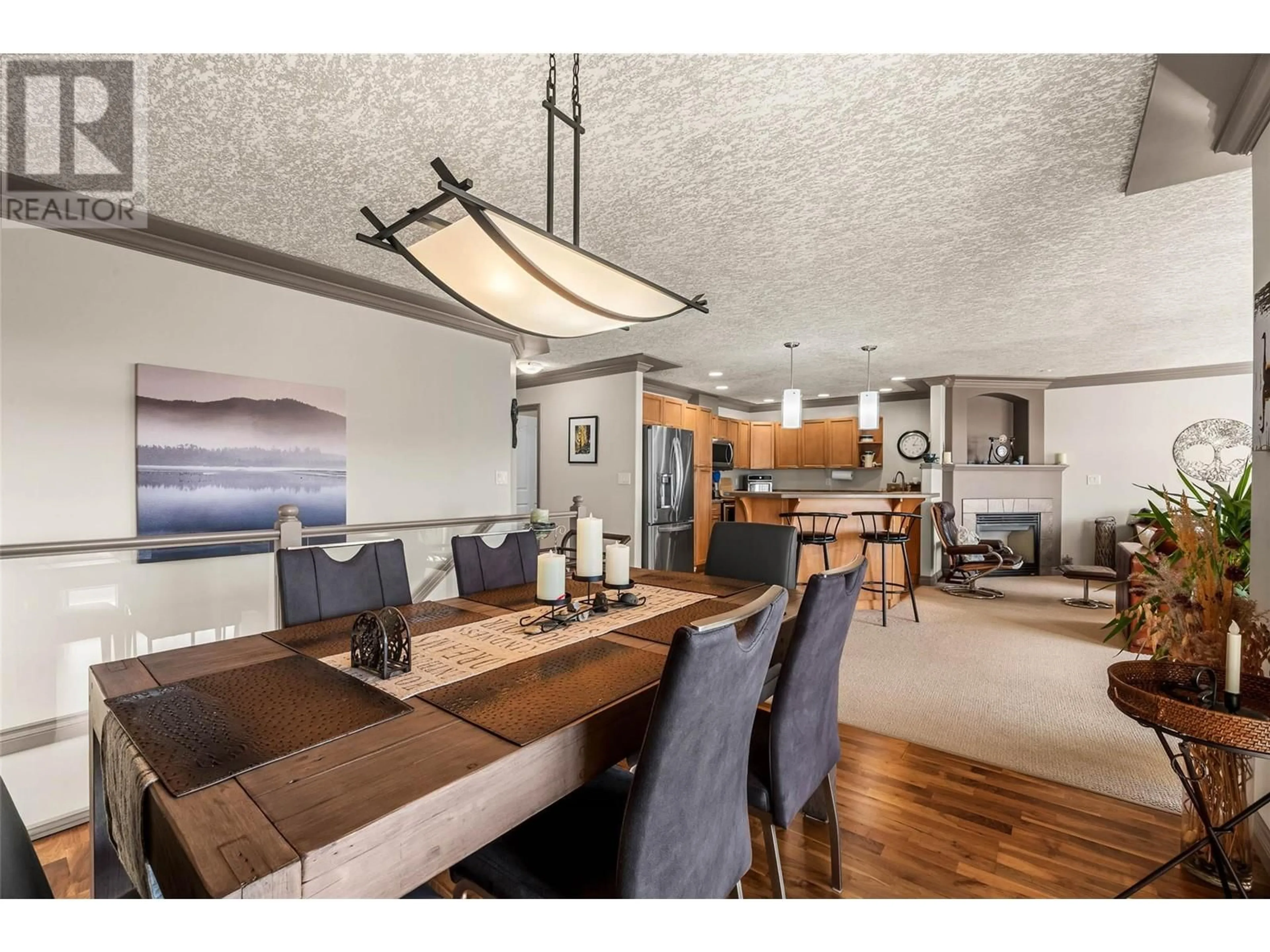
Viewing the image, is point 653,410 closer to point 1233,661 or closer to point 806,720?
point 806,720

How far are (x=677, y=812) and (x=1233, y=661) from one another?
137cm

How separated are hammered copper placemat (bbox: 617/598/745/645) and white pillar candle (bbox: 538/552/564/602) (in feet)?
0.70

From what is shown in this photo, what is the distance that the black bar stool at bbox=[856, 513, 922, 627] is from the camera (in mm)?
4676

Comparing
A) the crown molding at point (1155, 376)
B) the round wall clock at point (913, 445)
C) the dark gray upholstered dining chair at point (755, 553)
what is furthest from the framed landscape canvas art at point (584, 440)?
the crown molding at point (1155, 376)

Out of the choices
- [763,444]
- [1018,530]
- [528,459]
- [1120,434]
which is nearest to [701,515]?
[528,459]

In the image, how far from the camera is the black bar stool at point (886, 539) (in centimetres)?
468

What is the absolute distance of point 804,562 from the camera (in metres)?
5.34

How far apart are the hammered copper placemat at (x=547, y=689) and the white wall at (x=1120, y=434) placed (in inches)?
266

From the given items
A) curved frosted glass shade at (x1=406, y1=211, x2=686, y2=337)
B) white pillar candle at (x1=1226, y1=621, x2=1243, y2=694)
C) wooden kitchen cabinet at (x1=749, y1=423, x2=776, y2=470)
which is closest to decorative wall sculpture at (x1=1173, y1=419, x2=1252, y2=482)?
wooden kitchen cabinet at (x1=749, y1=423, x2=776, y2=470)

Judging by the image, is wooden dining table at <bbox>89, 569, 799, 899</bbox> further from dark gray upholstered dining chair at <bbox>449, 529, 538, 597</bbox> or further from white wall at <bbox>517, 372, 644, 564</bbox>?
white wall at <bbox>517, 372, 644, 564</bbox>

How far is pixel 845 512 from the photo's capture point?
5.13 meters

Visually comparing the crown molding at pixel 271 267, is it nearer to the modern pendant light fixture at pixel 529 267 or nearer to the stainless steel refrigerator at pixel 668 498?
the modern pendant light fixture at pixel 529 267
